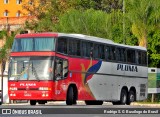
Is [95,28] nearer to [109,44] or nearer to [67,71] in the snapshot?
[109,44]

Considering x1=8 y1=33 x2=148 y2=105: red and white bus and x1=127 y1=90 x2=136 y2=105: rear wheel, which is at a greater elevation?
x1=8 y1=33 x2=148 y2=105: red and white bus

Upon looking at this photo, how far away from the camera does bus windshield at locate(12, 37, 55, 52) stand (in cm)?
3165

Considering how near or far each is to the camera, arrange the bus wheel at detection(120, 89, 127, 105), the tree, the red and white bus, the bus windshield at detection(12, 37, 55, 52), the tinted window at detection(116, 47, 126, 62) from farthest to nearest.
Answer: the tree → the bus wheel at detection(120, 89, 127, 105) → the tinted window at detection(116, 47, 126, 62) → the bus windshield at detection(12, 37, 55, 52) → the red and white bus

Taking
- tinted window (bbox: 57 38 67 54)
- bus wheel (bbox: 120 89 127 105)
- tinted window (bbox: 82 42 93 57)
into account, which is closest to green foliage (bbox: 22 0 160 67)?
bus wheel (bbox: 120 89 127 105)

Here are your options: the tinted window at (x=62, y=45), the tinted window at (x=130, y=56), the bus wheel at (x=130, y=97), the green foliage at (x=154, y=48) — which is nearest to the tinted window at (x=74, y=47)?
the tinted window at (x=62, y=45)

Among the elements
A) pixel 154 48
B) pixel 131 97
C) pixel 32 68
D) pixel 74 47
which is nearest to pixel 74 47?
pixel 74 47

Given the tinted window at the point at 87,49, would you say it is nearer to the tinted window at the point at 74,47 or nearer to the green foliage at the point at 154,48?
the tinted window at the point at 74,47

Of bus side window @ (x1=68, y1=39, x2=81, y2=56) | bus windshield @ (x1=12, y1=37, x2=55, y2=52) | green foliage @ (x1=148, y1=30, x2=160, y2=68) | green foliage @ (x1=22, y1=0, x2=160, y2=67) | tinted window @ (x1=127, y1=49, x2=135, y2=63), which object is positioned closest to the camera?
bus windshield @ (x1=12, y1=37, x2=55, y2=52)

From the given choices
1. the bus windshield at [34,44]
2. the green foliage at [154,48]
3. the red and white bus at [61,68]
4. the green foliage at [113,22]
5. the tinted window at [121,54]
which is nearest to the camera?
the red and white bus at [61,68]

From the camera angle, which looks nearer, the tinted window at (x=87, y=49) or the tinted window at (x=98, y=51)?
the tinted window at (x=87, y=49)

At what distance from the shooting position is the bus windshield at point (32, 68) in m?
31.1

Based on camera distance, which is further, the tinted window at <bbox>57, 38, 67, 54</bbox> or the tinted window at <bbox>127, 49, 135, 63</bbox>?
the tinted window at <bbox>127, 49, 135, 63</bbox>

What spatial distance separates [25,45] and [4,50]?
29208mm

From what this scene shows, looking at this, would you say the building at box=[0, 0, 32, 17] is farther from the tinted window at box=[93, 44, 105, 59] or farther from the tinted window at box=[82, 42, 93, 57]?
the tinted window at box=[82, 42, 93, 57]
